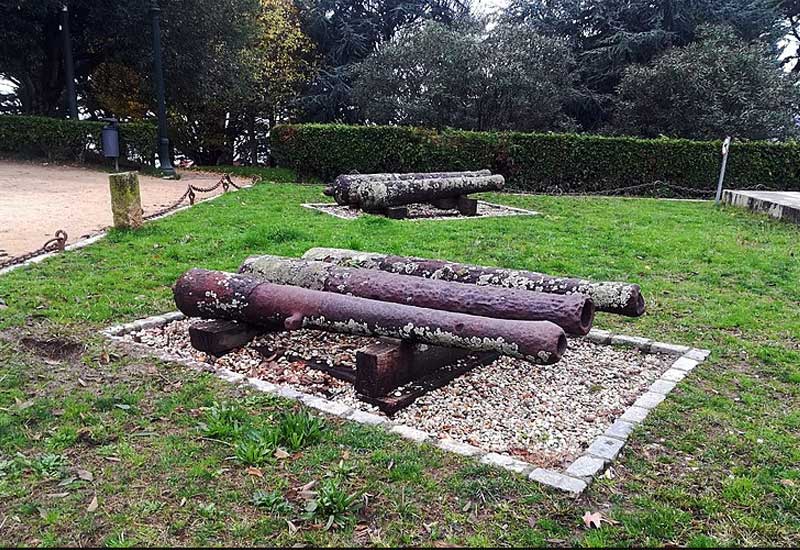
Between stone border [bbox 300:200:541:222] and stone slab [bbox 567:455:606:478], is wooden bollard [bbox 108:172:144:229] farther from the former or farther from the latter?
stone slab [bbox 567:455:606:478]

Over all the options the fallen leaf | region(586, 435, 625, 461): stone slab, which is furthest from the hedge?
the fallen leaf

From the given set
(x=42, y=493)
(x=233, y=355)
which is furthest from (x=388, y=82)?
(x=42, y=493)

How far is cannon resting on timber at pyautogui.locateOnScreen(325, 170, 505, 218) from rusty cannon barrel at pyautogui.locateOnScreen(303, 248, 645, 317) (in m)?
5.05

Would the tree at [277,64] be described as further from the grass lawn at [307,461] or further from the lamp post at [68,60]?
the grass lawn at [307,461]

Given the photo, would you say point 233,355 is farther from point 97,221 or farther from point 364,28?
point 364,28

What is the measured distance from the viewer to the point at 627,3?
2075 cm

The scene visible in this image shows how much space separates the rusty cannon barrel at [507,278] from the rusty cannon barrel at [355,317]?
0.88m

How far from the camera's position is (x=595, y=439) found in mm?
2953

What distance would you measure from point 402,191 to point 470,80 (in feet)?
29.9

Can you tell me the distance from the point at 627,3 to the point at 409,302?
20.8 meters

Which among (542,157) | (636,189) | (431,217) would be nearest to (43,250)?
(431,217)

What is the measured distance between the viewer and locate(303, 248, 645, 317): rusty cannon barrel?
381 cm

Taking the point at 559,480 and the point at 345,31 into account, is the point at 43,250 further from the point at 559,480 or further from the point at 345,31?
the point at 345,31

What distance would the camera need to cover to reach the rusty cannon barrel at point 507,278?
381 centimetres
